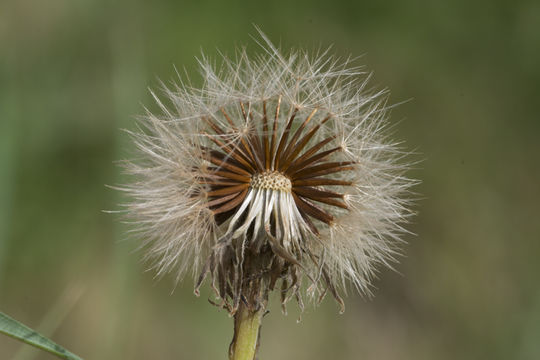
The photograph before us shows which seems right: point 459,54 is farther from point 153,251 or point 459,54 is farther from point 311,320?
point 153,251

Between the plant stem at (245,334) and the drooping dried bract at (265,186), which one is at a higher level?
the drooping dried bract at (265,186)

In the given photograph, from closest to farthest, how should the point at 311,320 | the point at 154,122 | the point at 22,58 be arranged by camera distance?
the point at 154,122, the point at 22,58, the point at 311,320

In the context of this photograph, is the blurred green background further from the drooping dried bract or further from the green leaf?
the green leaf

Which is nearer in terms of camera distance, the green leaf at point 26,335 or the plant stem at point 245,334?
the green leaf at point 26,335

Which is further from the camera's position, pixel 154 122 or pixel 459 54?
pixel 459 54

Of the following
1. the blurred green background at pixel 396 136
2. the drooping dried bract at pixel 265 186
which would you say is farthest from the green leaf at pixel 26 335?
the blurred green background at pixel 396 136

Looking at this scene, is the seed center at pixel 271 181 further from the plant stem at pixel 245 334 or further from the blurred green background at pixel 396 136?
the blurred green background at pixel 396 136

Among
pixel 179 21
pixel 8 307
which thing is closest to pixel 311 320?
pixel 8 307

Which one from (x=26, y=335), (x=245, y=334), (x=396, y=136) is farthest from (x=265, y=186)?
(x=396, y=136)
